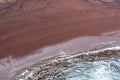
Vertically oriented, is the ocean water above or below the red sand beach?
below

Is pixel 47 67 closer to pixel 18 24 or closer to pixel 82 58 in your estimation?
pixel 82 58

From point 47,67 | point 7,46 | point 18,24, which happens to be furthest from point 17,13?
point 47,67

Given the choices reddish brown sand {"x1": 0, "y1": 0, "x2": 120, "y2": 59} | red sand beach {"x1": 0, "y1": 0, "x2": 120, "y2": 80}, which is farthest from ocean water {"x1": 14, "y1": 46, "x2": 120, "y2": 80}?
reddish brown sand {"x1": 0, "y1": 0, "x2": 120, "y2": 59}

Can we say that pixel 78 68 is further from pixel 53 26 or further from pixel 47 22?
pixel 47 22

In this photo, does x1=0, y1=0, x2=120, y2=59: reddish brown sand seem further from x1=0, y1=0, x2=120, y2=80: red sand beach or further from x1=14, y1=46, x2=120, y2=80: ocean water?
x1=14, y1=46, x2=120, y2=80: ocean water

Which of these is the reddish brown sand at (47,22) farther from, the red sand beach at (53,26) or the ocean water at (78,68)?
the ocean water at (78,68)

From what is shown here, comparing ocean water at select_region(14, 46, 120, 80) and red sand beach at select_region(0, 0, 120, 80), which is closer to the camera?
ocean water at select_region(14, 46, 120, 80)

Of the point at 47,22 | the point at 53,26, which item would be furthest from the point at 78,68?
the point at 47,22
